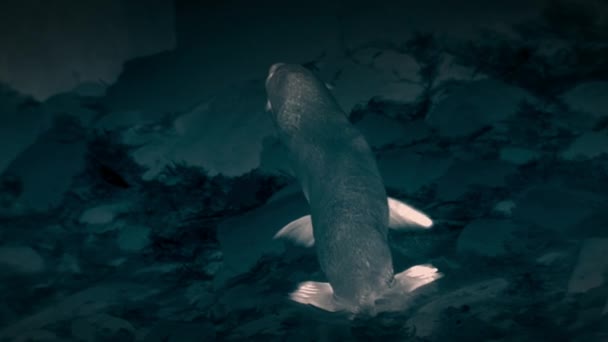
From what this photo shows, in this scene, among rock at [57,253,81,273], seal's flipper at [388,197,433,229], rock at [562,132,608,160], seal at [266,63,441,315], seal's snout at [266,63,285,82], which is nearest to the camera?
seal at [266,63,441,315]

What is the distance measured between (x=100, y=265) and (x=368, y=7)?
593cm

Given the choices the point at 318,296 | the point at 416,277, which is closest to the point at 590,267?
the point at 416,277

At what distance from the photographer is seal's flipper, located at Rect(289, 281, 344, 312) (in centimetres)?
507

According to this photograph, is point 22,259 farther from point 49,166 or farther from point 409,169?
point 409,169

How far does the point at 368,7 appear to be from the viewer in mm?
5250

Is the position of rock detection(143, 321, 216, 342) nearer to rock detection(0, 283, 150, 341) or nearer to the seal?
rock detection(0, 283, 150, 341)

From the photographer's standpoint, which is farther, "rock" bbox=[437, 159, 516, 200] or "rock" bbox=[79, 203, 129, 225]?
"rock" bbox=[437, 159, 516, 200]

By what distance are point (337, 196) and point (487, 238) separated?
192 inches

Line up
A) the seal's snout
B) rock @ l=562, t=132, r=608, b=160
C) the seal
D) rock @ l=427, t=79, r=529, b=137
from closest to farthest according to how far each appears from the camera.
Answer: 1. the seal
2. the seal's snout
3. rock @ l=427, t=79, r=529, b=137
4. rock @ l=562, t=132, r=608, b=160

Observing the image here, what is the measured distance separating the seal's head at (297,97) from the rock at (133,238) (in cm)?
A: 318

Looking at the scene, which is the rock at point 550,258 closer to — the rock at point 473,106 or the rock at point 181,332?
the rock at point 473,106

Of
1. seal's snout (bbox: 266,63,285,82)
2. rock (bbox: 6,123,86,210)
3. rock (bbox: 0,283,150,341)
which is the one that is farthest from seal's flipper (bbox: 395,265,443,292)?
rock (bbox: 0,283,150,341)

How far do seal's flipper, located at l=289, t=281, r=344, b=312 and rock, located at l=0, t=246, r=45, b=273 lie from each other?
4.45 meters

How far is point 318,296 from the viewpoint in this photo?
511 centimetres
